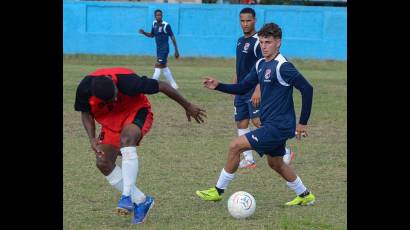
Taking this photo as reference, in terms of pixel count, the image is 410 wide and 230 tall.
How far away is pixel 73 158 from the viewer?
1165 cm

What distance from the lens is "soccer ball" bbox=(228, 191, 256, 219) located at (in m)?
8.23

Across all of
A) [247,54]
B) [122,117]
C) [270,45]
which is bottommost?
[122,117]

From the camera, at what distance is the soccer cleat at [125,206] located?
7.89 m

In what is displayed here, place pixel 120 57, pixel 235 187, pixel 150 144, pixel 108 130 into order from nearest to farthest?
pixel 108 130 < pixel 235 187 < pixel 150 144 < pixel 120 57

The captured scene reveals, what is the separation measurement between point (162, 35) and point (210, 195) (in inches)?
663

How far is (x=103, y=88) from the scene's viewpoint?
7711 mm

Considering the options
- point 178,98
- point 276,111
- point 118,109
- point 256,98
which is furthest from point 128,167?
point 256,98

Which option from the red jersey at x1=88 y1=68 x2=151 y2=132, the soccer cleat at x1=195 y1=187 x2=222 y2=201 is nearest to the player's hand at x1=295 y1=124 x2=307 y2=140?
the soccer cleat at x1=195 y1=187 x2=222 y2=201

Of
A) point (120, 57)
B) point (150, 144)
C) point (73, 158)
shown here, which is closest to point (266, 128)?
point (73, 158)

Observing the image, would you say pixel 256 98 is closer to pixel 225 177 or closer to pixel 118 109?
pixel 225 177

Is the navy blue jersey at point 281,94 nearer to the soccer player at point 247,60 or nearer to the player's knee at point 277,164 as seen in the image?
the player's knee at point 277,164

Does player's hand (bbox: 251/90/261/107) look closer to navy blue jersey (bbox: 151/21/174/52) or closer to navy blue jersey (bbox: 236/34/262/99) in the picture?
navy blue jersey (bbox: 236/34/262/99)
